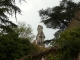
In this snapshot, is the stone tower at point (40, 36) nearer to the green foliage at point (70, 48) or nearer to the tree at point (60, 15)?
the tree at point (60, 15)

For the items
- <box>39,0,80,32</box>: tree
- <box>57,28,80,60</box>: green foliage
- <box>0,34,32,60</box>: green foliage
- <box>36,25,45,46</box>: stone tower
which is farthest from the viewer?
<box>36,25,45,46</box>: stone tower

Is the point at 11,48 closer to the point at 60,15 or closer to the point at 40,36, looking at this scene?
the point at 60,15

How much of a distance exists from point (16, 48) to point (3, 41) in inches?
44.8

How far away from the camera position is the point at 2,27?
54.8ft

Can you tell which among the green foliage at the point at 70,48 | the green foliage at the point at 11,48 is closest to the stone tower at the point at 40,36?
the green foliage at the point at 11,48

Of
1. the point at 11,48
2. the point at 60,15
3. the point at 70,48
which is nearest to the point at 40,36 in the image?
the point at 60,15

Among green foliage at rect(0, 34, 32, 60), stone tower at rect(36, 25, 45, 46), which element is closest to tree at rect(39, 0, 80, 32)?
green foliage at rect(0, 34, 32, 60)

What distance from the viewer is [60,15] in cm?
2416

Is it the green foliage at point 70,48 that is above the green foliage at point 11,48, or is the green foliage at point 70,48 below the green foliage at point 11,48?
above

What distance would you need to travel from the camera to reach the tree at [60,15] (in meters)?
24.1

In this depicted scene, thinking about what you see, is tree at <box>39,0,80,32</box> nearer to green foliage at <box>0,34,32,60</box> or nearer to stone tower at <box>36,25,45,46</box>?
green foliage at <box>0,34,32,60</box>

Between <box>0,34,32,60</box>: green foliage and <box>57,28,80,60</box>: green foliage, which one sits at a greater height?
<box>57,28,80,60</box>: green foliage

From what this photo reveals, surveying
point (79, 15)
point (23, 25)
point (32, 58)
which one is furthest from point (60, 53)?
point (23, 25)

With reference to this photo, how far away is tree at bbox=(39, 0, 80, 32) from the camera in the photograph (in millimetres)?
24066
